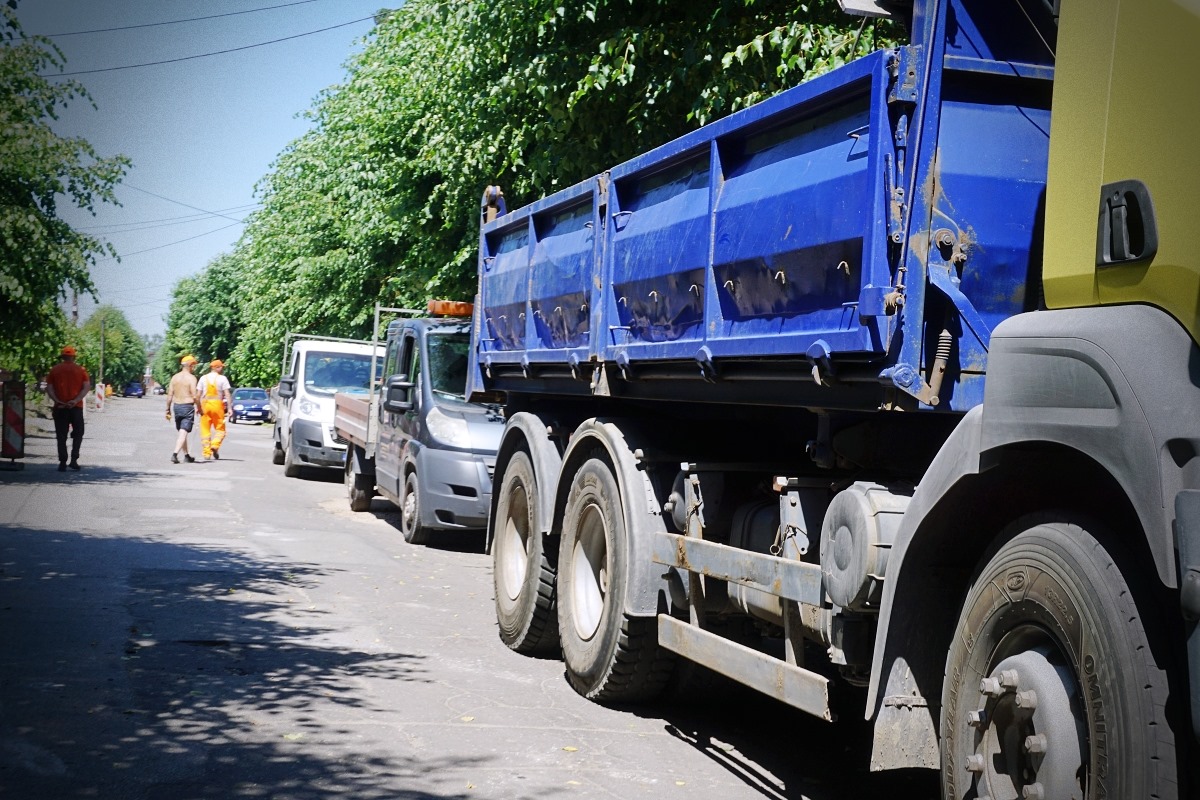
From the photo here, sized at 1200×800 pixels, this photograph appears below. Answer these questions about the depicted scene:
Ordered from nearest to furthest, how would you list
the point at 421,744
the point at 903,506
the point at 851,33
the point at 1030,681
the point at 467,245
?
the point at 1030,681 < the point at 903,506 < the point at 421,744 < the point at 851,33 < the point at 467,245

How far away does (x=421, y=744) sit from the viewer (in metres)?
5.95

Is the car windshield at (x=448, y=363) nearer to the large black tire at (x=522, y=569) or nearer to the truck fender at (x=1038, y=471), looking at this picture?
the large black tire at (x=522, y=569)

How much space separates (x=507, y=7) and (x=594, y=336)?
572 cm

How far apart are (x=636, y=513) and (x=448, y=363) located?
25.8 ft

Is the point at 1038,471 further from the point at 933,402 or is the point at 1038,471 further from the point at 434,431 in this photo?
the point at 434,431

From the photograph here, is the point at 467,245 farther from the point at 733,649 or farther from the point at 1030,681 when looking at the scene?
the point at 1030,681

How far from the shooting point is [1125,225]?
10.6ft

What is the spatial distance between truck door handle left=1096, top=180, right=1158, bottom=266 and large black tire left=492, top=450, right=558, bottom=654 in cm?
505

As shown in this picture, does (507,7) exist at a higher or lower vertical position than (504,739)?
higher

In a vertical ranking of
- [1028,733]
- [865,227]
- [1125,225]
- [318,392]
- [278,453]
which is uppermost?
[865,227]

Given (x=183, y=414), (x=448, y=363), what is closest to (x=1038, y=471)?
(x=448, y=363)

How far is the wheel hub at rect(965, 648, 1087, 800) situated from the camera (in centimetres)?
331

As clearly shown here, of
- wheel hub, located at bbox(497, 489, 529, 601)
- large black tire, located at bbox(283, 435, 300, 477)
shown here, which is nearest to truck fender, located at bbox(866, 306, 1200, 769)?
wheel hub, located at bbox(497, 489, 529, 601)

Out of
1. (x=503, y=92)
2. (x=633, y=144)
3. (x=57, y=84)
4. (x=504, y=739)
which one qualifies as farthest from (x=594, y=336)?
(x=57, y=84)
